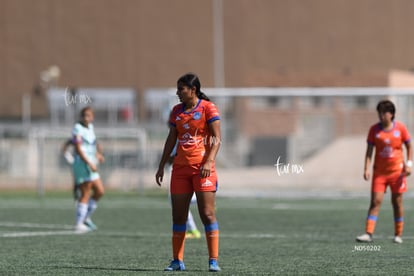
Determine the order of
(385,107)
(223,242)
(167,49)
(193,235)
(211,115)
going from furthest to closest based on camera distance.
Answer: (167,49) < (193,235) < (223,242) < (385,107) < (211,115)

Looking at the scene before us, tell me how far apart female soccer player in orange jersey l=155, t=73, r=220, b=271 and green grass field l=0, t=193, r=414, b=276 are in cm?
43

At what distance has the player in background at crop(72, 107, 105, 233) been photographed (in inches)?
722

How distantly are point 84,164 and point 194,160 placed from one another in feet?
24.4

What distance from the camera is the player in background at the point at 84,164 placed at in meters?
18.3

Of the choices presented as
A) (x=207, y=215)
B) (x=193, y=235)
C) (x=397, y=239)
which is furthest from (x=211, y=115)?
(x=193, y=235)

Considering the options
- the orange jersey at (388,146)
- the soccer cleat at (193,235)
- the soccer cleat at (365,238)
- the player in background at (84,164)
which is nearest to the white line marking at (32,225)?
the player in background at (84,164)

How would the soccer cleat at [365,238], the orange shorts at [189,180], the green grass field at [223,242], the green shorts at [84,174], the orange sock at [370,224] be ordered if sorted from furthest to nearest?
the green shorts at [84,174] → the orange sock at [370,224] → the soccer cleat at [365,238] → the green grass field at [223,242] → the orange shorts at [189,180]

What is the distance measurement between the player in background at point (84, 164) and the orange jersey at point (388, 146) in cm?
514

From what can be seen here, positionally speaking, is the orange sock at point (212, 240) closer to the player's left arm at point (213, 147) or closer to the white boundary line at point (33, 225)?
the player's left arm at point (213, 147)

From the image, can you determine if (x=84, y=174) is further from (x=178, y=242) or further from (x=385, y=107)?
(x=178, y=242)

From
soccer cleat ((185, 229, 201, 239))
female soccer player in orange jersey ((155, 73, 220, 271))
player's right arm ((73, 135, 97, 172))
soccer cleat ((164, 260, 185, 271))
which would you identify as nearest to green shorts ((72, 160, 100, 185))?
player's right arm ((73, 135, 97, 172))

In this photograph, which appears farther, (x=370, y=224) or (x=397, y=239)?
(x=370, y=224)

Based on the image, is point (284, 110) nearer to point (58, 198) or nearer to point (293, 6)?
point (58, 198)

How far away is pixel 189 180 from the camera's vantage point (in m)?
11.5
